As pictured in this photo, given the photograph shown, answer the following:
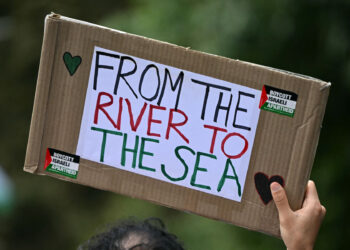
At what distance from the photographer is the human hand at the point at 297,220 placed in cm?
190

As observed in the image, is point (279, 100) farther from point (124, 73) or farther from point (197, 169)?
point (124, 73)

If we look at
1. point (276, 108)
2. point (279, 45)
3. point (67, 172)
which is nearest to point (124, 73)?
point (67, 172)

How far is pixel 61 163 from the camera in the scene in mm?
2014

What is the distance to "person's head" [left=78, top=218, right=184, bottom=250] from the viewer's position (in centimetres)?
178

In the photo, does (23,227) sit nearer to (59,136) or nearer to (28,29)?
(28,29)

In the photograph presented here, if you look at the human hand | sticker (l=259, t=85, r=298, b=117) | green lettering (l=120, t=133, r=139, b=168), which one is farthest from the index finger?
green lettering (l=120, t=133, r=139, b=168)

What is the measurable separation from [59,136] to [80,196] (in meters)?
7.63

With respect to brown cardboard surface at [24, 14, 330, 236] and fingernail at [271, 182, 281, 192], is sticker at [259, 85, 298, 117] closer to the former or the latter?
brown cardboard surface at [24, 14, 330, 236]

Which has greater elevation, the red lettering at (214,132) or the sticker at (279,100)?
the sticker at (279,100)

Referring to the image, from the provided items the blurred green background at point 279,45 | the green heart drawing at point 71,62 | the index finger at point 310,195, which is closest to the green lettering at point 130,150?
the green heart drawing at point 71,62

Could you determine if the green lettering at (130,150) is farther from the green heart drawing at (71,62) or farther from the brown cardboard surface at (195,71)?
the green heart drawing at (71,62)

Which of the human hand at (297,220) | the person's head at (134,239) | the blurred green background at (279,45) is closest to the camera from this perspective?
the person's head at (134,239)

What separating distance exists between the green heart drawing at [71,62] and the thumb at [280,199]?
64 centimetres

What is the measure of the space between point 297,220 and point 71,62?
762 mm
